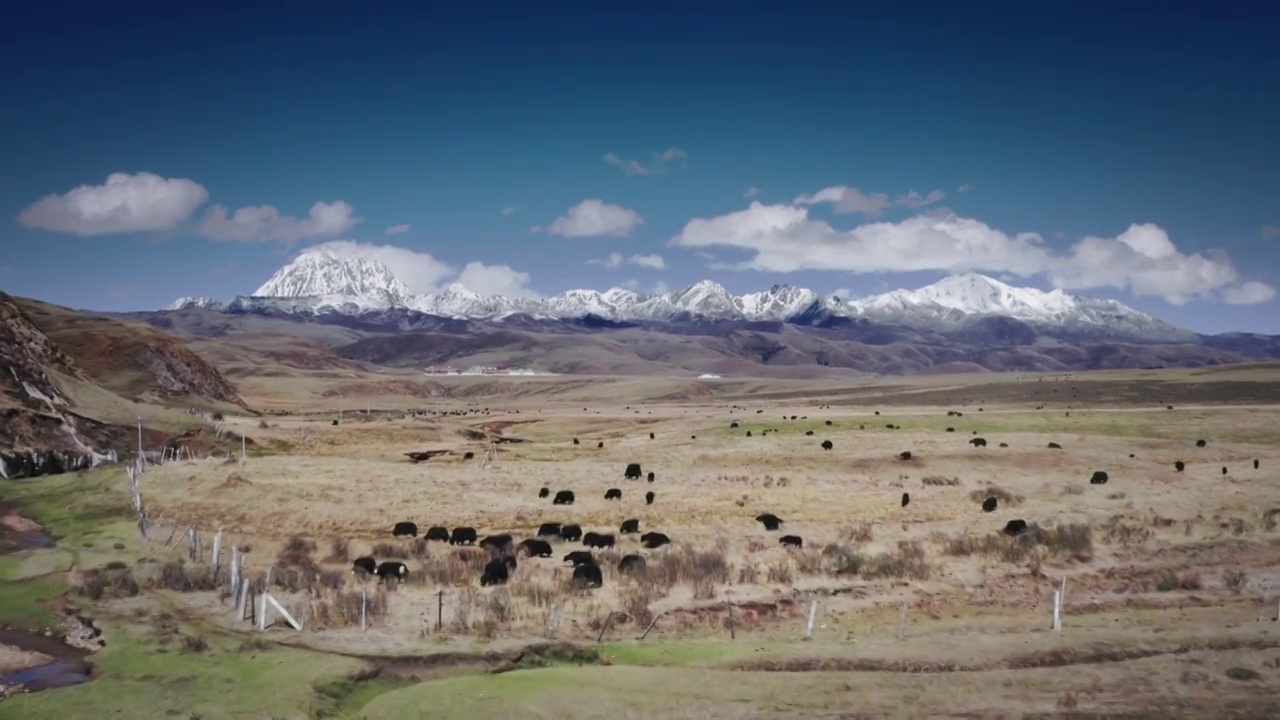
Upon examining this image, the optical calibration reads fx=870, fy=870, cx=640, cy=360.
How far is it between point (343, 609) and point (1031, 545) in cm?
2647

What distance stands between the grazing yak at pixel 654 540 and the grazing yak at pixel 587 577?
657cm

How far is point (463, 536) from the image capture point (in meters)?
36.5


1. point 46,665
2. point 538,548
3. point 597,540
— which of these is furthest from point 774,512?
point 46,665

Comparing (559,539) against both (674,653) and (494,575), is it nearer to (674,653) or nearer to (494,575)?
(494,575)

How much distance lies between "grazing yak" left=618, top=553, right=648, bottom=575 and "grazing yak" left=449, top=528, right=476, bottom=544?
813 cm

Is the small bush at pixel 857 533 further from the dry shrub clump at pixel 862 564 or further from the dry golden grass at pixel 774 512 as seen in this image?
the dry shrub clump at pixel 862 564

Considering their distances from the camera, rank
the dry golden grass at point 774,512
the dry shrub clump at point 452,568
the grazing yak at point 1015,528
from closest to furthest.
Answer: the dry golden grass at point 774,512 < the dry shrub clump at point 452,568 < the grazing yak at point 1015,528

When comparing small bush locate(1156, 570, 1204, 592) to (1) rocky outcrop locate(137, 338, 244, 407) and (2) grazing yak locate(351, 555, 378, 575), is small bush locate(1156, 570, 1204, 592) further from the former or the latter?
(1) rocky outcrop locate(137, 338, 244, 407)

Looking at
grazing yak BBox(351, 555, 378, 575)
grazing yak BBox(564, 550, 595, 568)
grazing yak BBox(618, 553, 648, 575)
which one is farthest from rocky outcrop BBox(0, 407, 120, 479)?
grazing yak BBox(618, 553, 648, 575)

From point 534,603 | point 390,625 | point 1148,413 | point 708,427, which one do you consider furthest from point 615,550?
point 1148,413

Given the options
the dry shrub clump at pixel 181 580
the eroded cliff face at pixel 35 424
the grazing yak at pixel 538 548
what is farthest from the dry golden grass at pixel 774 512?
the eroded cliff face at pixel 35 424

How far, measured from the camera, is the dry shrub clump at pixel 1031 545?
3391 cm

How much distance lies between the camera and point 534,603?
26.9m

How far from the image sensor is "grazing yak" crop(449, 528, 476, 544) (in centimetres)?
3644
